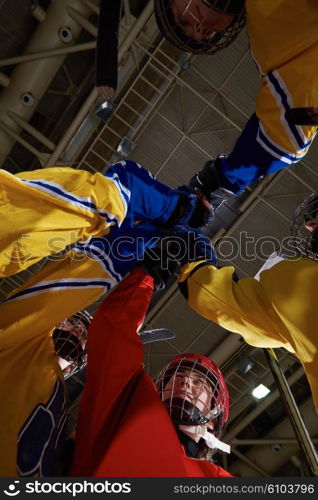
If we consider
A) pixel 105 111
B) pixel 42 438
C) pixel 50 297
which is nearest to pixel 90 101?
pixel 105 111

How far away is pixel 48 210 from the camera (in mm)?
2115

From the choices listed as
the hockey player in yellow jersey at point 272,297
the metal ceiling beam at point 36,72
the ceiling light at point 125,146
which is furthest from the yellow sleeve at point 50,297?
the metal ceiling beam at point 36,72

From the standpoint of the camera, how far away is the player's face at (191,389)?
2.85 m

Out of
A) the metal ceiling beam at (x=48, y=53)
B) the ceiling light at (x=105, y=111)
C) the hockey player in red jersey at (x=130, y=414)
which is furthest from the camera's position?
the ceiling light at (x=105, y=111)

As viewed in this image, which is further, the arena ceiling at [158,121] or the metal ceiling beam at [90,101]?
the arena ceiling at [158,121]

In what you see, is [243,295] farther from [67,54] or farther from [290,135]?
[67,54]

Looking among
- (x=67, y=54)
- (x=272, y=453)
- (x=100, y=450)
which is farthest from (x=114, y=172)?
(x=272, y=453)

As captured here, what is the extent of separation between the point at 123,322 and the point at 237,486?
93cm

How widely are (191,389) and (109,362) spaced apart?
893 millimetres

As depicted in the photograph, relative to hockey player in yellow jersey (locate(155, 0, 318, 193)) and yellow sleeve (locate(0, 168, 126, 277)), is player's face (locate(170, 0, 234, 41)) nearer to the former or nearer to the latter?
hockey player in yellow jersey (locate(155, 0, 318, 193))

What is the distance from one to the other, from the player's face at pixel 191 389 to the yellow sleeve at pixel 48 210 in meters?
1.21

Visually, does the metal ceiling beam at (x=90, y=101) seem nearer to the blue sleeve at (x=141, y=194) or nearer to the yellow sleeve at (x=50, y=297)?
the blue sleeve at (x=141, y=194)

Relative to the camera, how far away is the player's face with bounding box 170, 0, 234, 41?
2484 millimetres

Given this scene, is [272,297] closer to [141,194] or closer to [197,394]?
[141,194]
